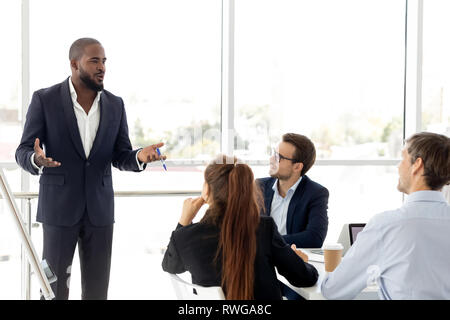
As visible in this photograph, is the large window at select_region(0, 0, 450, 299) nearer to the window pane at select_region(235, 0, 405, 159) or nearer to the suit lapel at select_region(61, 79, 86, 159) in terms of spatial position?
the window pane at select_region(235, 0, 405, 159)

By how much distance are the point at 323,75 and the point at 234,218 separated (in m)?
3.13

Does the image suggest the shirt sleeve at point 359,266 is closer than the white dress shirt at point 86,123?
Yes

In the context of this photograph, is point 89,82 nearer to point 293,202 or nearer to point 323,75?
point 293,202

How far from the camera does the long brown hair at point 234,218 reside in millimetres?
1929

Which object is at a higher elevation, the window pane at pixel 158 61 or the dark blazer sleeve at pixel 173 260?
the window pane at pixel 158 61

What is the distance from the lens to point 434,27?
5.01 metres

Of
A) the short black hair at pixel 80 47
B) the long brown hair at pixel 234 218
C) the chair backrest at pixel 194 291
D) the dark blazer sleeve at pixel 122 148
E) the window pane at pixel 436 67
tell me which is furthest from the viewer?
the window pane at pixel 436 67

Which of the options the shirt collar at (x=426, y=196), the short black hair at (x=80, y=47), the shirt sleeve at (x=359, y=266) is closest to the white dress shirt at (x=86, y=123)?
the short black hair at (x=80, y=47)

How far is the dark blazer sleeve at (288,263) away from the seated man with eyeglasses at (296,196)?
2.61 feet

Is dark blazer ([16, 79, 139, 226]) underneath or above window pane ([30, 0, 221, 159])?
underneath

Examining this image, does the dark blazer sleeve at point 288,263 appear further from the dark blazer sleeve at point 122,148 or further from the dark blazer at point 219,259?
the dark blazer sleeve at point 122,148

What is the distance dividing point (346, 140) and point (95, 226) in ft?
8.76

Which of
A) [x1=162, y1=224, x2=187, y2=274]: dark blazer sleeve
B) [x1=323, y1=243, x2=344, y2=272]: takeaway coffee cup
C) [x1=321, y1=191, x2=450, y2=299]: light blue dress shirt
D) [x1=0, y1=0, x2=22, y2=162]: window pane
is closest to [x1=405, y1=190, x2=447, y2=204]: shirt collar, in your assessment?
[x1=321, y1=191, x2=450, y2=299]: light blue dress shirt

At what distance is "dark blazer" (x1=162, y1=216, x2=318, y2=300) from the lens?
1.97m
